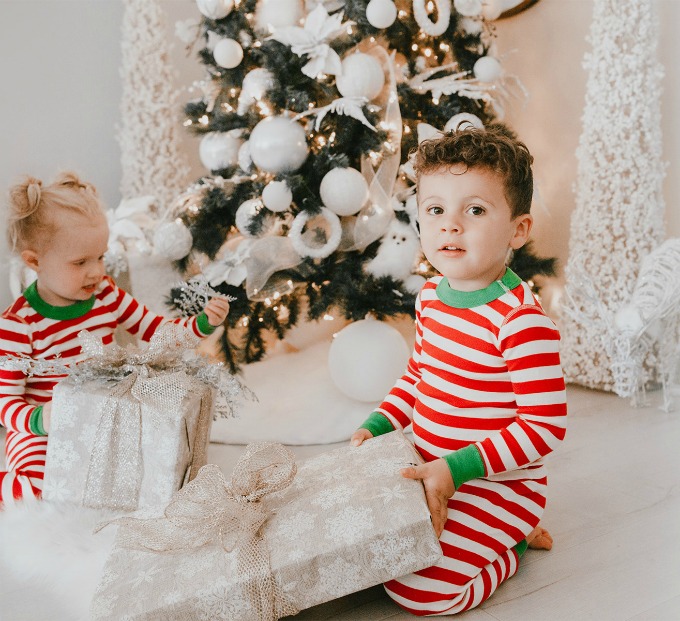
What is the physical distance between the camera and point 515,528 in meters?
1.00

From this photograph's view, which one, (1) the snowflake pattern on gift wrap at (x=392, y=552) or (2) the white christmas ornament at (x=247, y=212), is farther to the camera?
(2) the white christmas ornament at (x=247, y=212)

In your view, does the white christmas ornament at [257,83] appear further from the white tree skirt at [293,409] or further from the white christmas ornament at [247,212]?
the white tree skirt at [293,409]

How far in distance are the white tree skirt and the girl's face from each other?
537mm

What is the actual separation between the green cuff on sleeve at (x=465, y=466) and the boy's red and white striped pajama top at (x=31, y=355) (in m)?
0.71

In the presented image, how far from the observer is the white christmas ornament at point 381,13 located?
5.59 feet

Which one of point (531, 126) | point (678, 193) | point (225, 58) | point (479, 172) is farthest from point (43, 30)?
point (678, 193)

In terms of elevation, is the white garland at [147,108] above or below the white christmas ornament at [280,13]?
below

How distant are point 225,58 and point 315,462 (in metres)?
1.28

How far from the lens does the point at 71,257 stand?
1.38 meters

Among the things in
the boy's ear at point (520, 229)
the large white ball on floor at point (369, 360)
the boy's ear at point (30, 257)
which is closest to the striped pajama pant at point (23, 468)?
the boy's ear at point (30, 257)

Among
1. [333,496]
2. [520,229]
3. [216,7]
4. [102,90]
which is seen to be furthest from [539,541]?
[102,90]

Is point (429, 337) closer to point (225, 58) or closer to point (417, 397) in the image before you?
point (417, 397)

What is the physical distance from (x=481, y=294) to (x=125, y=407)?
0.66 meters

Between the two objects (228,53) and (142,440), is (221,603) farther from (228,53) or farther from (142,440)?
(228,53)
